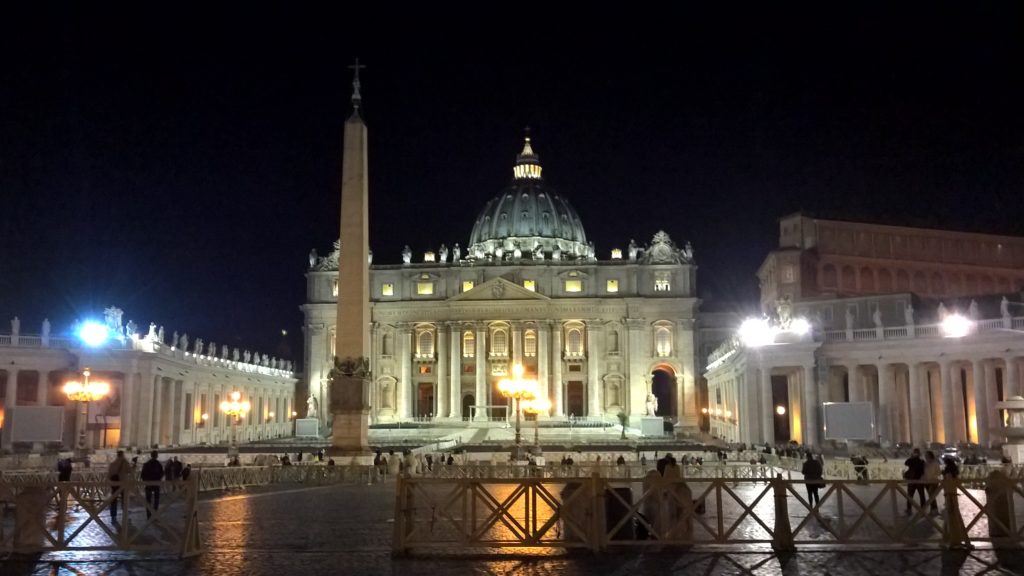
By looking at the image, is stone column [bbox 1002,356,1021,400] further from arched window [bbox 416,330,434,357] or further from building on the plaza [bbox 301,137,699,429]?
arched window [bbox 416,330,434,357]

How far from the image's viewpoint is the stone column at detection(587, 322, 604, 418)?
87.6 meters

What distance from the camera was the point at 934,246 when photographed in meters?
71.5

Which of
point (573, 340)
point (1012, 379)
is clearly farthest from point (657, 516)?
point (573, 340)

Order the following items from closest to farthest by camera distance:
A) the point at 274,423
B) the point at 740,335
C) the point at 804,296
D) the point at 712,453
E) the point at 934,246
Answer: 1. the point at 712,453
2. the point at 740,335
3. the point at 804,296
4. the point at 934,246
5. the point at 274,423

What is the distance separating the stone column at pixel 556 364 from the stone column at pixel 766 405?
3930cm

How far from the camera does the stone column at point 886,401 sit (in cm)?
4788

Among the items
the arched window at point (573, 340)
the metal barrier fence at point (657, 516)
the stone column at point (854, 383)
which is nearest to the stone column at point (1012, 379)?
the stone column at point (854, 383)

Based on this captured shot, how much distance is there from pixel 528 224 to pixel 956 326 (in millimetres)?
69974

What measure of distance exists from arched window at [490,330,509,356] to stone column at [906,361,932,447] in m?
47.6

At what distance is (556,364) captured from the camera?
88438 mm

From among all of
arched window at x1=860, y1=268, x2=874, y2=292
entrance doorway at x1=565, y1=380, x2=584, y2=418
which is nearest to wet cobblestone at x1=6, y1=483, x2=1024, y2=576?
arched window at x1=860, y1=268, x2=874, y2=292

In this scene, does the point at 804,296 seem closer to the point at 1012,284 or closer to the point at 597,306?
the point at 1012,284

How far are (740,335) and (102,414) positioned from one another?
38.3 meters

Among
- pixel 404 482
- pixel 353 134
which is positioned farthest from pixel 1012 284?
pixel 404 482
